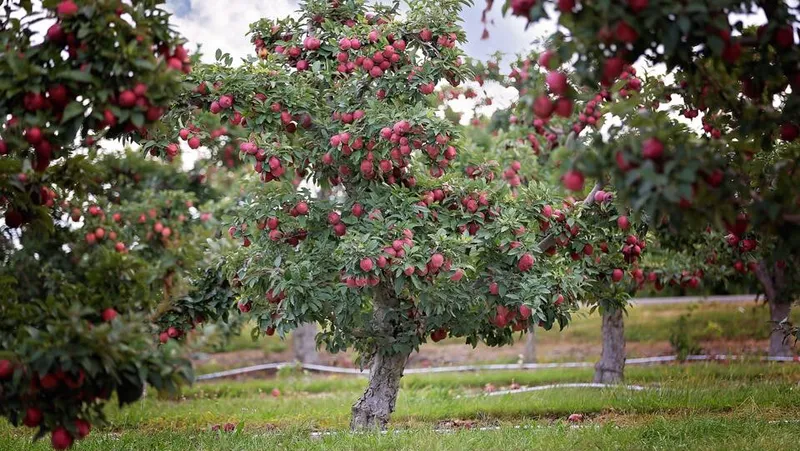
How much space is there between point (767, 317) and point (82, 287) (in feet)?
51.1

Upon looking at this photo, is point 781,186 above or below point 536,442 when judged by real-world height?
above

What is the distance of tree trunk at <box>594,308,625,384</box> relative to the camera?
444 inches

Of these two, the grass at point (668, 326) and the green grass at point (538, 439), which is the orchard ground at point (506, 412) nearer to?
the green grass at point (538, 439)

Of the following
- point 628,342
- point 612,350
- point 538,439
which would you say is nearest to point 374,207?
point 538,439

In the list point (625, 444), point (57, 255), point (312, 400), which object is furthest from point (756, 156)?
point (57, 255)

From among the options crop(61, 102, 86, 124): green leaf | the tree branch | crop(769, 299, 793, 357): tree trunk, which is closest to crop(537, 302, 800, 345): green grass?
crop(769, 299, 793, 357): tree trunk

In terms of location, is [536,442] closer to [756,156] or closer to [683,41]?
[756,156]

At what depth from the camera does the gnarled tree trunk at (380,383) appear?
7.53 m

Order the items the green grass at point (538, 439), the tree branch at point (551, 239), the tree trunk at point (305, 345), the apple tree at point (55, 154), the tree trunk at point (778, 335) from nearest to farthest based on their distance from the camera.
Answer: the apple tree at point (55, 154) → the green grass at point (538, 439) → the tree branch at point (551, 239) → the tree trunk at point (778, 335) → the tree trunk at point (305, 345)

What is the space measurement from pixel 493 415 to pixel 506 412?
171 millimetres

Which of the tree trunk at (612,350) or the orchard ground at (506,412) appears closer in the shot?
the orchard ground at (506,412)

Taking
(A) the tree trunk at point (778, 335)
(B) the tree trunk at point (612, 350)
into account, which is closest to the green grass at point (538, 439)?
(B) the tree trunk at point (612, 350)

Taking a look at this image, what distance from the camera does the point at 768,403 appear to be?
834 cm

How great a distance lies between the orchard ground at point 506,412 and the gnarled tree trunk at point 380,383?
0.27 meters
